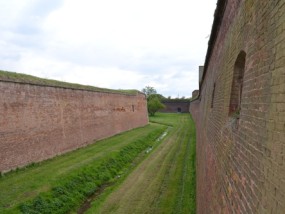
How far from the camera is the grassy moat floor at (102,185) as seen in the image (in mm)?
8883

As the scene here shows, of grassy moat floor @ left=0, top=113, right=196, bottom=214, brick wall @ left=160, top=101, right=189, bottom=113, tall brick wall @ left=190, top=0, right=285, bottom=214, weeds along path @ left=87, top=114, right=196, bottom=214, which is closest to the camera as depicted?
tall brick wall @ left=190, top=0, right=285, bottom=214

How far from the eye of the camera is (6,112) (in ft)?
36.3

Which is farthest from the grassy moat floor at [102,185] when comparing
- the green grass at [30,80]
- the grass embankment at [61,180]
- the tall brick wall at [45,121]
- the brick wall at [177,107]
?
the brick wall at [177,107]

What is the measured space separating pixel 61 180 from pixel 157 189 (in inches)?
128

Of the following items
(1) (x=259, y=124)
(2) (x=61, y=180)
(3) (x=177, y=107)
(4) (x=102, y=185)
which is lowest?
(4) (x=102, y=185)

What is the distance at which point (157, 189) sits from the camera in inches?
434

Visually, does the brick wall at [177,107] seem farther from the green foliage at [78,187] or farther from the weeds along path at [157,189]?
the green foliage at [78,187]

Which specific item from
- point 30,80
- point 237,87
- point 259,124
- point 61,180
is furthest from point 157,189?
point 259,124

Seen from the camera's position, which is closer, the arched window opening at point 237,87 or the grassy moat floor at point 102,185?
the arched window opening at point 237,87

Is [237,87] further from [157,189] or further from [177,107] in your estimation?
[177,107]

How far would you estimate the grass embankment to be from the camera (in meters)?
8.47

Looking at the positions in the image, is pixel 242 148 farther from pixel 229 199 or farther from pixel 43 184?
pixel 43 184

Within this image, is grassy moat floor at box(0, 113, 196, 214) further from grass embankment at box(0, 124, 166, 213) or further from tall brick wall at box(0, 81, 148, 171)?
tall brick wall at box(0, 81, 148, 171)

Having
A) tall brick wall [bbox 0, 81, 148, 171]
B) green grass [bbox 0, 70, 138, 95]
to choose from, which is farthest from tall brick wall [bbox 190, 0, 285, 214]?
green grass [bbox 0, 70, 138, 95]
